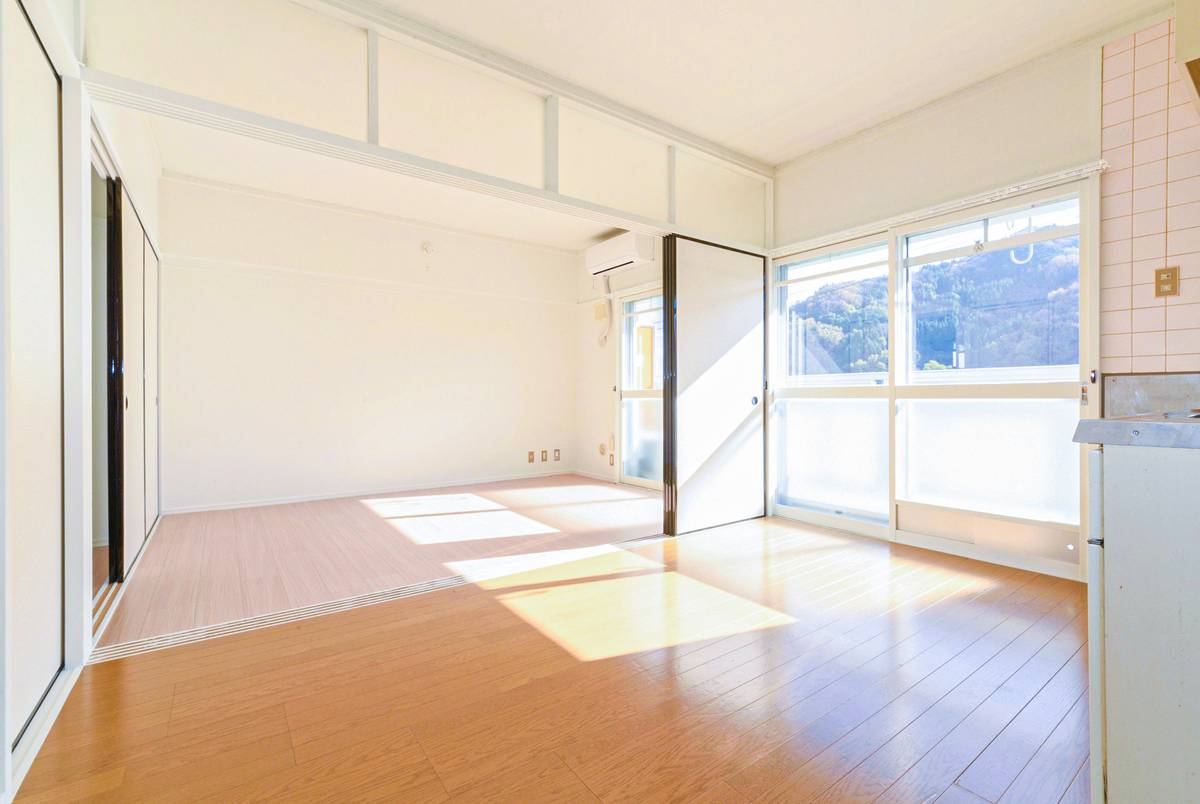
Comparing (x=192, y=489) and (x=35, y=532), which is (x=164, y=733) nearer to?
(x=35, y=532)

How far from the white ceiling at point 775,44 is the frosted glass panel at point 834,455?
6.64ft

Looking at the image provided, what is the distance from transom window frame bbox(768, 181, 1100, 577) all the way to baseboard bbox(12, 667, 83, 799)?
13.6ft

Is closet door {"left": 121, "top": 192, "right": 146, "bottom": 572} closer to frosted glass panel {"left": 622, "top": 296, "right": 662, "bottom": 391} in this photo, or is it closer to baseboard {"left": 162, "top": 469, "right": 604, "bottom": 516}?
baseboard {"left": 162, "top": 469, "right": 604, "bottom": 516}

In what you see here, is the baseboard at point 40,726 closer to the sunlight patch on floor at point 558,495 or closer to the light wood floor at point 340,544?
the light wood floor at point 340,544

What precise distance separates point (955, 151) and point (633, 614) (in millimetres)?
3408

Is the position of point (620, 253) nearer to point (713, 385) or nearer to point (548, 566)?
point (713, 385)

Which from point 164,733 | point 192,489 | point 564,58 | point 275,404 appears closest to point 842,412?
point 564,58

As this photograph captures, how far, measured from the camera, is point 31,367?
1.62 meters

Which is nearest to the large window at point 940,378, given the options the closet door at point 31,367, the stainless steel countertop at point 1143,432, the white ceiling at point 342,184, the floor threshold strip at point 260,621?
the white ceiling at point 342,184

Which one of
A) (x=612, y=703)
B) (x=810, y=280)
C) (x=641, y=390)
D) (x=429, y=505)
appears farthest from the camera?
(x=641, y=390)

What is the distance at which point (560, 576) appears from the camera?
10.0 ft

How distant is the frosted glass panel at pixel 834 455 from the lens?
3832 millimetres

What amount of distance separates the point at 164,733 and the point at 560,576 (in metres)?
1.79

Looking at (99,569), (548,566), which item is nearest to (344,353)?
(99,569)
